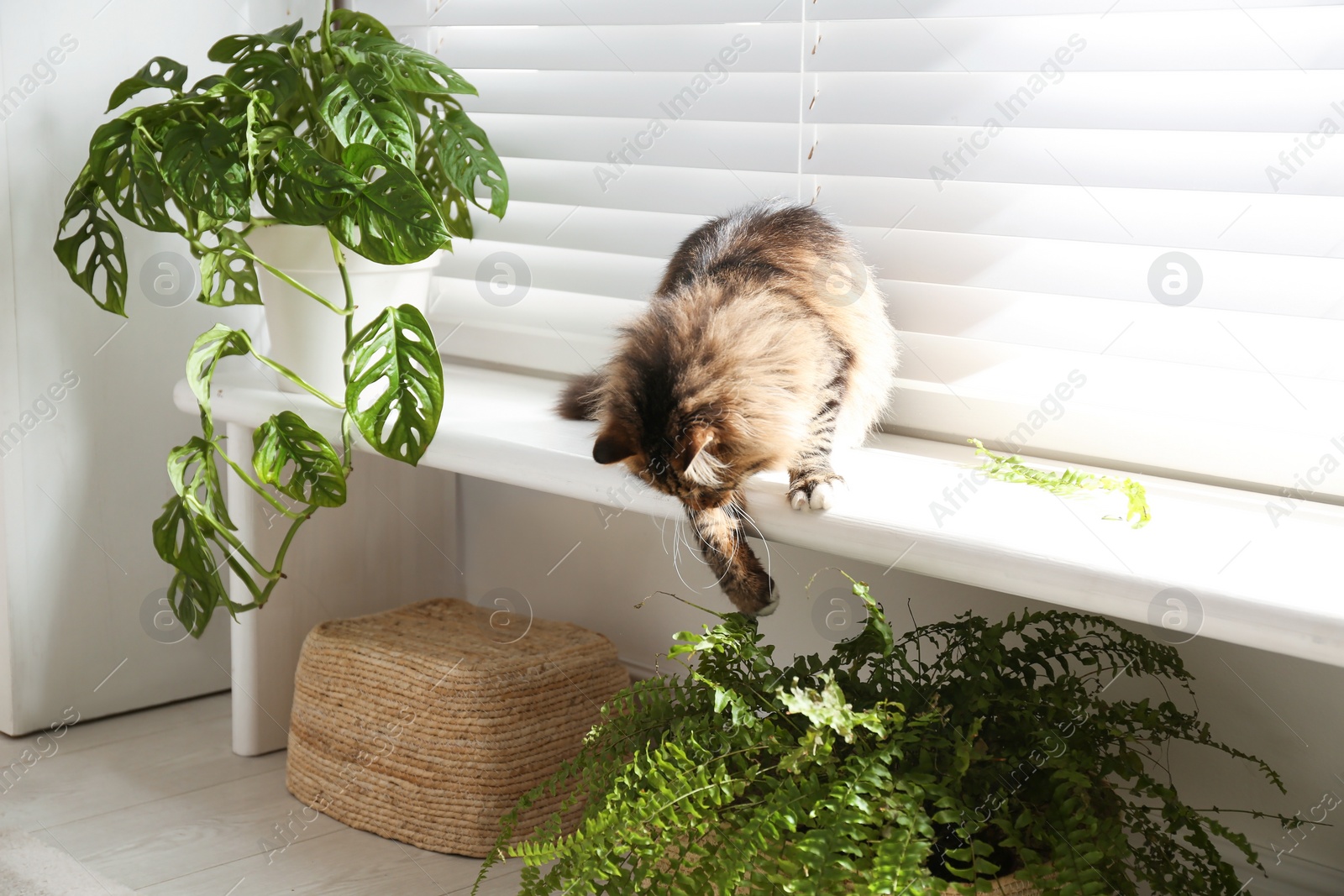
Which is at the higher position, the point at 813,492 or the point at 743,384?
the point at 743,384

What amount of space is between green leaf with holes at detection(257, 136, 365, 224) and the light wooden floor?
860 millimetres

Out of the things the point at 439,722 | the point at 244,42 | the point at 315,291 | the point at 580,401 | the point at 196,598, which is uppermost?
the point at 244,42

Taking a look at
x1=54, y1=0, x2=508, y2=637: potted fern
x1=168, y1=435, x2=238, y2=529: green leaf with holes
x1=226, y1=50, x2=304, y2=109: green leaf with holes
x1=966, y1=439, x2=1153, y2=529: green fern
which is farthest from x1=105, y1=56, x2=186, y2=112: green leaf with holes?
x1=966, y1=439, x2=1153, y2=529: green fern

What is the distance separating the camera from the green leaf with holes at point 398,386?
1.45 meters

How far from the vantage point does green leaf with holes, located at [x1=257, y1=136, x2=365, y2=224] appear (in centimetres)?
139

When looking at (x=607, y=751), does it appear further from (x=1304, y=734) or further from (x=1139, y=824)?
(x=1304, y=734)

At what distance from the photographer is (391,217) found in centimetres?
140

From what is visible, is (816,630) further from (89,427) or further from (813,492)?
(89,427)

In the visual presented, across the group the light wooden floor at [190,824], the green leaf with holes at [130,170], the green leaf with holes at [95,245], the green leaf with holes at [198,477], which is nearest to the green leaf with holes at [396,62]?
the green leaf with holes at [130,170]

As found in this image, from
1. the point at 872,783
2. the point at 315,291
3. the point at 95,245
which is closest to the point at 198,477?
the point at 315,291

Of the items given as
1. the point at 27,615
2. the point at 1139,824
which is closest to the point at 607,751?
the point at 1139,824

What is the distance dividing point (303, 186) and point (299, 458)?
0.36 meters

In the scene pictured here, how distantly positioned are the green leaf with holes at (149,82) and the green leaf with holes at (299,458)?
20.3 inches

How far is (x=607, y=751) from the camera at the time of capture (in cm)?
118
